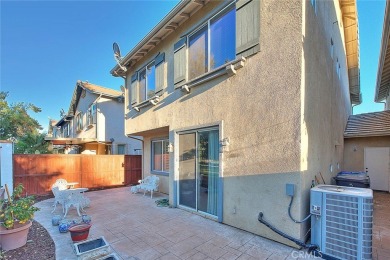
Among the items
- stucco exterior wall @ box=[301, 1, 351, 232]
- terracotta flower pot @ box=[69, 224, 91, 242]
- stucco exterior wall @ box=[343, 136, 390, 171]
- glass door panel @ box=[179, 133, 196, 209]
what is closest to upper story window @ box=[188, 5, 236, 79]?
stucco exterior wall @ box=[301, 1, 351, 232]

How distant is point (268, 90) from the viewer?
13.9 ft

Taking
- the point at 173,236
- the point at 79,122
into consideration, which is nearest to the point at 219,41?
the point at 173,236

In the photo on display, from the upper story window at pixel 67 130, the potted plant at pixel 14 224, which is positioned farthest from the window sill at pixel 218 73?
the upper story window at pixel 67 130

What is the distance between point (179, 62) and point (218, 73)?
198cm

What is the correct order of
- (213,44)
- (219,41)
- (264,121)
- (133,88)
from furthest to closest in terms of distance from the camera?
(133,88)
(213,44)
(219,41)
(264,121)

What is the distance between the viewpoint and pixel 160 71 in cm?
763

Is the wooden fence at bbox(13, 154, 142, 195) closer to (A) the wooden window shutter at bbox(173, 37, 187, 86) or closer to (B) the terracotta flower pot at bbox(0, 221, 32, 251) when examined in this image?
(B) the terracotta flower pot at bbox(0, 221, 32, 251)

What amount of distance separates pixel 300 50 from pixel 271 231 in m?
3.79

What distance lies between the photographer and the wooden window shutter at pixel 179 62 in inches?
252

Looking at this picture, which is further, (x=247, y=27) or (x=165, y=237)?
(x=247, y=27)

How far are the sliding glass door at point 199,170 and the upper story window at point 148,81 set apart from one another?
2616mm

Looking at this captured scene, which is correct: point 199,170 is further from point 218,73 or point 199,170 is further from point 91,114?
point 91,114

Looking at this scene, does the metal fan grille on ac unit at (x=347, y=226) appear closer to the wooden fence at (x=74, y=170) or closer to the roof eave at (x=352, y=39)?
the roof eave at (x=352, y=39)

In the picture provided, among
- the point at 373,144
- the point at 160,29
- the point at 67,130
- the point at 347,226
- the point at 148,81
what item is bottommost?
the point at 347,226
